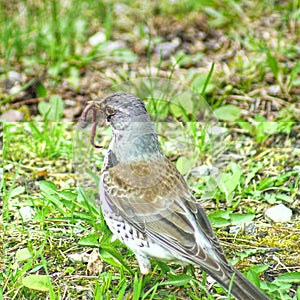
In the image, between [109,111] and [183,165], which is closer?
[109,111]

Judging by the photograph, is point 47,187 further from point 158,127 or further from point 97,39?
point 97,39

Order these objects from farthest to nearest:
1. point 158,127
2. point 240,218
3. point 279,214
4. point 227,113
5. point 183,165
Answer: point 227,113 < point 158,127 < point 183,165 < point 279,214 < point 240,218

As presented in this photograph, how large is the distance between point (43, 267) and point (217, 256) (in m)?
1.19

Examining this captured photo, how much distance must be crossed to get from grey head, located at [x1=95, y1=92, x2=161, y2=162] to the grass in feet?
1.48

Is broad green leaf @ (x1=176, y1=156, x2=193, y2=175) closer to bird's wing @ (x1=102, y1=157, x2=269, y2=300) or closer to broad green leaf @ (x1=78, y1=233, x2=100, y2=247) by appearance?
bird's wing @ (x1=102, y1=157, x2=269, y2=300)

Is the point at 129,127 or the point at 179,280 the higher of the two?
the point at 129,127

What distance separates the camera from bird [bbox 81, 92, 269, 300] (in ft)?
13.4

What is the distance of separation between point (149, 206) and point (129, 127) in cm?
52

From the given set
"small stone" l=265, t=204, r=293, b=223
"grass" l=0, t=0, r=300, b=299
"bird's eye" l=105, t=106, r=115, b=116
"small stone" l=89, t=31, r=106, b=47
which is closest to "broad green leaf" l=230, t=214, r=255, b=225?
"grass" l=0, t=0, r=300, b=299

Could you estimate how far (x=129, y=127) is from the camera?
14.9 feet

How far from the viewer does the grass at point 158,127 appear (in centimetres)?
463

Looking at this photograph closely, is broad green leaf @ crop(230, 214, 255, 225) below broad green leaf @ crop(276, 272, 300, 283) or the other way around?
below

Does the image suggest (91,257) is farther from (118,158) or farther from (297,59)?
(297,59)

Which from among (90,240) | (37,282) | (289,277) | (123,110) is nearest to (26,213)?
(90,240)
